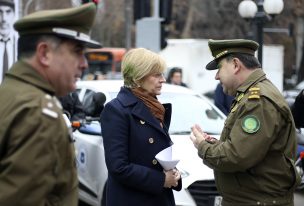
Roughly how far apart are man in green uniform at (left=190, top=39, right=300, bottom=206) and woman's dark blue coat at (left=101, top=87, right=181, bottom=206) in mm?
312

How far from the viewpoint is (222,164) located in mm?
3686

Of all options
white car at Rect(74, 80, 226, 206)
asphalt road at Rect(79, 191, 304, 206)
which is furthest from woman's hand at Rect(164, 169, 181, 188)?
asphalt road at Rect(79, 191, 304, 206)

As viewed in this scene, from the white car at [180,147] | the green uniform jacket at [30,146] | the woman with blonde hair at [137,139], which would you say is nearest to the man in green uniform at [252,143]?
the woman with blonde hair at [137,139]

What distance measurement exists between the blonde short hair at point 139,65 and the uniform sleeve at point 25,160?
5.56 ft

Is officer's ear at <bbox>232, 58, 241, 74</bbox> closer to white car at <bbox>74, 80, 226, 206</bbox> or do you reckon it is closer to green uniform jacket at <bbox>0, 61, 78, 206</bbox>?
green uniform jacket at <bbox>0, 61, 78, 206</bbox>

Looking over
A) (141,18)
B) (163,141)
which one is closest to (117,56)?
(141,18)

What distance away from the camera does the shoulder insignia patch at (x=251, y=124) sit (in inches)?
141

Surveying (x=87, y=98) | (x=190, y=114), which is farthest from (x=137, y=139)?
(x=87, y=98)

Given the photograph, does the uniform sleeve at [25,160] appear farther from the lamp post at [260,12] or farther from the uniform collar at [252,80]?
the lamp post at [260,12]

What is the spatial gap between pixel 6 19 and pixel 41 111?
428 centimetres

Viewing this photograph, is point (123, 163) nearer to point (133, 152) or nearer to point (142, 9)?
point (133, 152)

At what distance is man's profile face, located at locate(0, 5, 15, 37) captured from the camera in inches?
250

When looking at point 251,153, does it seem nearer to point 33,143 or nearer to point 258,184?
point 258,184

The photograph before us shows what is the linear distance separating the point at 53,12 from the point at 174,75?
9.79 meters
